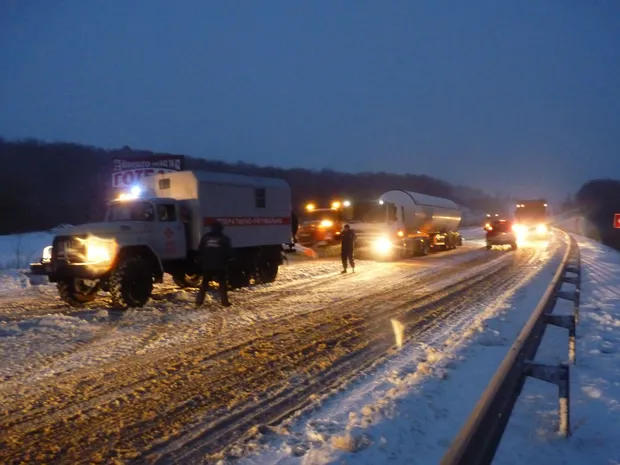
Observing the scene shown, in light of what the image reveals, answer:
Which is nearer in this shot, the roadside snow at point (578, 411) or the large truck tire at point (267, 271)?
the roadside snow at point (578, 411)

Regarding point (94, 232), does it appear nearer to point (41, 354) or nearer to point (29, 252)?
point (41, 354)

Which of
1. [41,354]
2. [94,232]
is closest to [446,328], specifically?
[41,354]

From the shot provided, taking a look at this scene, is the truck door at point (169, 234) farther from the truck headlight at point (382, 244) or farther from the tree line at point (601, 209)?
the tree line at point (601, 209)

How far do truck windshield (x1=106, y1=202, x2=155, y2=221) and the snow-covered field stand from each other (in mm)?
1958

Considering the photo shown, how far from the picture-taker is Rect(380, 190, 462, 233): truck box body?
2861 centimetres

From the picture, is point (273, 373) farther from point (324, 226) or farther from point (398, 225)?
point (324, 226)

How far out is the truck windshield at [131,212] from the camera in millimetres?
13608

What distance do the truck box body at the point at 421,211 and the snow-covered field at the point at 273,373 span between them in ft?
47.8

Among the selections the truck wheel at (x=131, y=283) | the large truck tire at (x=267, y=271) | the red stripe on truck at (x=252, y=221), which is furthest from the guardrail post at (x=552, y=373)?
the large truck tire at (x=267, y=271)

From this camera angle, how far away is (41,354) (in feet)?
27.1

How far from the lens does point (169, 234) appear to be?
14016mm

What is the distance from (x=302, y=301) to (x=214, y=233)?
2562mm

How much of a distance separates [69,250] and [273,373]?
22.6 feet

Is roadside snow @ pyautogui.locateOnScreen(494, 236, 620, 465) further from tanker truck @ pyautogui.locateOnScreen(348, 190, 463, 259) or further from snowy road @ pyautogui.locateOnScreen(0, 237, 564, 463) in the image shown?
tanker truck @ pyautogui.locateOnScreen(348, 190, 463, 259)
